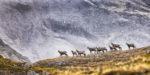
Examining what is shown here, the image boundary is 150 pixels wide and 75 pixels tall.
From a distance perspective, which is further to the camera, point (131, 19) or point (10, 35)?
point (131, 19)

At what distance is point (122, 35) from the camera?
166 meters

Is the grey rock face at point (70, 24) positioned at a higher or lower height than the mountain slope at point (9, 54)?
higher

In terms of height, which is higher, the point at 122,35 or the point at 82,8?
the point at 82,8

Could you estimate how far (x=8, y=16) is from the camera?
17112cm

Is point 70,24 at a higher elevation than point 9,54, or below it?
higher

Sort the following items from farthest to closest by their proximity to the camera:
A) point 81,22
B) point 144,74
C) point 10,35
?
point 81,22, point 10,35, point 144,74

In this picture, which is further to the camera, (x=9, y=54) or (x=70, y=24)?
(x=70, y=24)

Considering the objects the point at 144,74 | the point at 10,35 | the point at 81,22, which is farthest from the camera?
the point at 81,22

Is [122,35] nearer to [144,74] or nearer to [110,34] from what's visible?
[110,34]

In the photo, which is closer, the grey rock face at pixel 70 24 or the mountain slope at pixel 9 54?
the mountain slope at pixel 9 54

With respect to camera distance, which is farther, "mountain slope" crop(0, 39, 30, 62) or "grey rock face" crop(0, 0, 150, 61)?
"grey rock face" crop(0, 0, 150, 61)

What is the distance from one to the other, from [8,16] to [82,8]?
29.4 metres

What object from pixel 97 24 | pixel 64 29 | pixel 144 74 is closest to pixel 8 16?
pixel 64 29

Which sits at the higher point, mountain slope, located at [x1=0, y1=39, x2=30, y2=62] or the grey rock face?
the grey rock face
